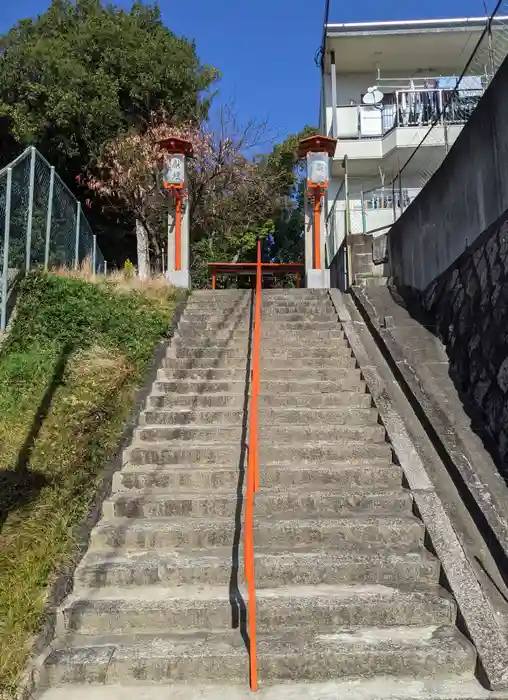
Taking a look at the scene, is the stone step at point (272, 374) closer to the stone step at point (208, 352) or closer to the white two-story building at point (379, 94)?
the stone step at point (208, 352)

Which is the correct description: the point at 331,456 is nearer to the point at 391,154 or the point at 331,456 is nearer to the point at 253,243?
the point at 391,154

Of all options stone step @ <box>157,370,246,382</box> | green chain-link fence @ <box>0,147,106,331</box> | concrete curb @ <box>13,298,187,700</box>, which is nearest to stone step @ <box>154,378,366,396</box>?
stone step @ <box>157,370,246,382</box>

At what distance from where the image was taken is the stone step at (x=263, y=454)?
4.71m

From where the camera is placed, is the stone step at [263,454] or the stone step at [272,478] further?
the stone step at [263,454]

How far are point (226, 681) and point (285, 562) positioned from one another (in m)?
0.84

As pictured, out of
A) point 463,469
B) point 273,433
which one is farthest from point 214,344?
point 463,469

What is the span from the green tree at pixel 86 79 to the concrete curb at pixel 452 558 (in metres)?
13.3

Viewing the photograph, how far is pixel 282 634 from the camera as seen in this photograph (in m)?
3.16

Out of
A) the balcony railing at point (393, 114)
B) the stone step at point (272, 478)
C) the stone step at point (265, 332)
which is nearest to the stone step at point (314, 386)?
the stone step at point (265, 332)

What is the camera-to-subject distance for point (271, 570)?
11.8 ft

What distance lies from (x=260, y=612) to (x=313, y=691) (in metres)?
0.54

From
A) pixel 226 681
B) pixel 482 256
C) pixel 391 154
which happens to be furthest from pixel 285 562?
pixel 391 154

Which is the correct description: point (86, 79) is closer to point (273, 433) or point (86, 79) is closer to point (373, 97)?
point (373, 97)

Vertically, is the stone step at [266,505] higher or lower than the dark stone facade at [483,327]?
lower
